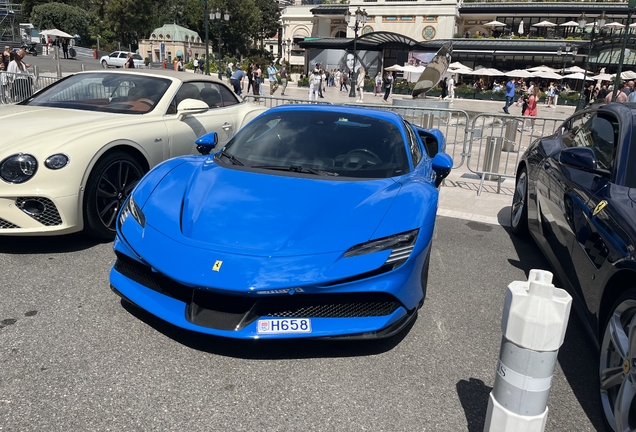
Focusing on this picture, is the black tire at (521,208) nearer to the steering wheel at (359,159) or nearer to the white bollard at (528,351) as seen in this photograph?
the steering wheel at (359,159)

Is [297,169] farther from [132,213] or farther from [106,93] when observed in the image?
[106,93]

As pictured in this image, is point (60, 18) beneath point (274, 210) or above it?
above

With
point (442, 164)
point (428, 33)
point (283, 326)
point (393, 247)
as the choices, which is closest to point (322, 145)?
point (442, 164)

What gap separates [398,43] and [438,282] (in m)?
46.6

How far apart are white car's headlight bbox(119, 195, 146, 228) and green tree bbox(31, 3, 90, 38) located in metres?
79.0

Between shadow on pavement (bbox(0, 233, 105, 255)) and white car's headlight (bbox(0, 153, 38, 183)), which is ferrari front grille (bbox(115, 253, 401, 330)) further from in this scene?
shadow on pavement (bbox(0, 233, 105, 255))

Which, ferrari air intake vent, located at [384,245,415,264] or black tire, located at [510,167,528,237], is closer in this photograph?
ferrari air intake vent, located at [384,245,415,264]

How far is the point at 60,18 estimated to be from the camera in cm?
7019

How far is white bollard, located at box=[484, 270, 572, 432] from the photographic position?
2.01 m

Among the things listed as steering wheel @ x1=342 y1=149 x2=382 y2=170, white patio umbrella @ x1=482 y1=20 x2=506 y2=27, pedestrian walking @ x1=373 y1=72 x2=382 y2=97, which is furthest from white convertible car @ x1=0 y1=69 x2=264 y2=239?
white patio umbrella @ x1=482 y1=20 x2=506 y2=27

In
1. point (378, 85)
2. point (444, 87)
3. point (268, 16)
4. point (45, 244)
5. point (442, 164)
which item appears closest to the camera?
point (442, 164)

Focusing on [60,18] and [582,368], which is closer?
[582,368]

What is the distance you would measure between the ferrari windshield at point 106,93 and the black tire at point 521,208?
404 cm

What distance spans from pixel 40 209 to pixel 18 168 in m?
0.36
